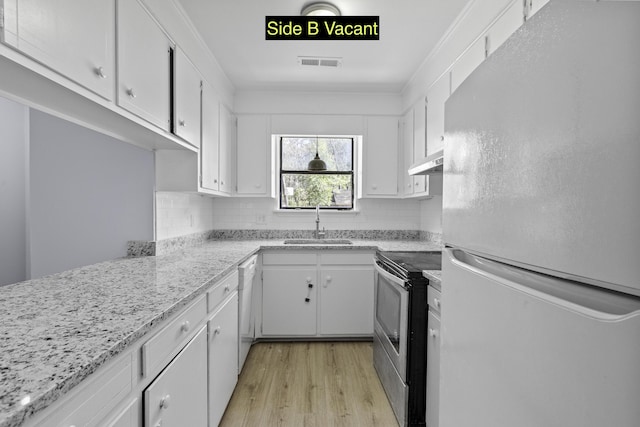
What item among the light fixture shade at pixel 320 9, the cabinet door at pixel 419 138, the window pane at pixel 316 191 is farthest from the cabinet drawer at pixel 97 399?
the window pane at pixel 316 191

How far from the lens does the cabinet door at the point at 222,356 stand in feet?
5.21

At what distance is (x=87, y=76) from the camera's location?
45.6 inches

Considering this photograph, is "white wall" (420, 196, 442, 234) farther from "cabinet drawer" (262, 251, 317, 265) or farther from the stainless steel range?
"cabinet drawer" (262, 251, 317, 265)

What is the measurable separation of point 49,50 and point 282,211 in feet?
8.72

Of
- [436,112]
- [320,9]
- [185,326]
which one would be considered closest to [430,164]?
[436,112]

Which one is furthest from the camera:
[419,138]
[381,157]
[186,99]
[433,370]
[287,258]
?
[381,157]

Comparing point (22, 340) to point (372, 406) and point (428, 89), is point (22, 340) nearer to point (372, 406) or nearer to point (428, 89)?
point (372, 406)

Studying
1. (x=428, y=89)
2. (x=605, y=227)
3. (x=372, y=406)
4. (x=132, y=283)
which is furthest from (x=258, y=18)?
(x=372, y=406)

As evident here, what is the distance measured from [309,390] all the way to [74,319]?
1.69 metres

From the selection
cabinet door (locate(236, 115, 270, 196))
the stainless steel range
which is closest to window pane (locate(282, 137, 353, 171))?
cabinet door (locate(236, 115, 270, 196))

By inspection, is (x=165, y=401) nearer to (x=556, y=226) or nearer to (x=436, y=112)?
(x=556, y=226)

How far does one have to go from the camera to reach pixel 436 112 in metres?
2.48

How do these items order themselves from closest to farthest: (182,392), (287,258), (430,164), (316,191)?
(182,392)
(430,164)
(287,258)
(316,191)

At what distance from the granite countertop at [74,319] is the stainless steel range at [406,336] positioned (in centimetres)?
100
